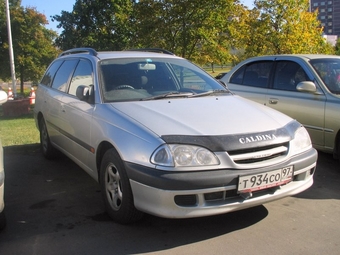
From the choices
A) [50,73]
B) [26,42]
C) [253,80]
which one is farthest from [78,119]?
[26,42]

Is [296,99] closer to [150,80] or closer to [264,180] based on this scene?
[150,80]

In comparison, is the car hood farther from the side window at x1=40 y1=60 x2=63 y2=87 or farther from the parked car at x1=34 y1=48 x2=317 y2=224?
the side window at x1=40 y1=60 x2=63 y2=87

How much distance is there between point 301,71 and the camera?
19.3ft

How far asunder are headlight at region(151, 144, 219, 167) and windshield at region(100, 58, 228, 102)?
1105 millimetres

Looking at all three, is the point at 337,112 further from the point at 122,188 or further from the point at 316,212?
the point at 122,188

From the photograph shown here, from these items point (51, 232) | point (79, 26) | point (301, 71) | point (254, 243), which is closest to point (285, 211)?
point (254, 243)

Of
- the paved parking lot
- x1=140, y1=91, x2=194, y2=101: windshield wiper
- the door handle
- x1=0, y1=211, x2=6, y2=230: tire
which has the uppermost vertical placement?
x1=140, y1=91, x2=194, y2=101: windshield wiper

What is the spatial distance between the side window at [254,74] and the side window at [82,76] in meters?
2.99

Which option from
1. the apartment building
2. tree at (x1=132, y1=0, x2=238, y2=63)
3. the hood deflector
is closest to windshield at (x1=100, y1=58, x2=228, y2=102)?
the hood deflector

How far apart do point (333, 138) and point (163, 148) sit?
2.94 meters

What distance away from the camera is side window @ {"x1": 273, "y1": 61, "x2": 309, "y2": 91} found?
19.4 ft

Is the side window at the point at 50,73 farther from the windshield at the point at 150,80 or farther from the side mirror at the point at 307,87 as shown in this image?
the side mirror at the point at 307,87

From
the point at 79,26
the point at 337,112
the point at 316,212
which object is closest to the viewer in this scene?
the point at 316,212

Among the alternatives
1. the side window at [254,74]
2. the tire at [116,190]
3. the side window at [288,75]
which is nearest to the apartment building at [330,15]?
the side window at [254,74]
